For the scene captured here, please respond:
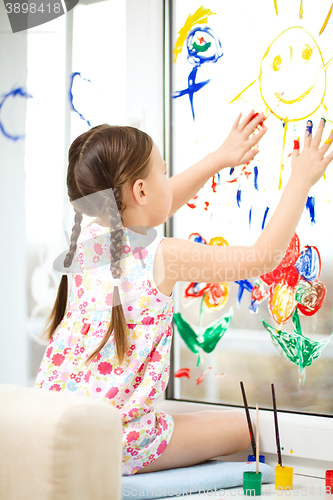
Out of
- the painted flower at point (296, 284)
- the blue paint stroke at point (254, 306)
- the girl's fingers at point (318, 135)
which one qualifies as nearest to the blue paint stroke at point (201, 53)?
the girl's fingers at point (318, 135)

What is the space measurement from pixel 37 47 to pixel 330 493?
4.27 feet

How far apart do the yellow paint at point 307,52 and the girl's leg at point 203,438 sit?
833 mm

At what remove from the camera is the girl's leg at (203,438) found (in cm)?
99

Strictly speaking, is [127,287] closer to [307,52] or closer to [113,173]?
[113,173]

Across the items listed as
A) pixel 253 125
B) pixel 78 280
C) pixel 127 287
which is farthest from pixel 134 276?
pixel 253 125

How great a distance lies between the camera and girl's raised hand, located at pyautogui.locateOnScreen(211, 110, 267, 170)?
114cm

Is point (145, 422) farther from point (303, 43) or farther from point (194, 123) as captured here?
point (303, 43)

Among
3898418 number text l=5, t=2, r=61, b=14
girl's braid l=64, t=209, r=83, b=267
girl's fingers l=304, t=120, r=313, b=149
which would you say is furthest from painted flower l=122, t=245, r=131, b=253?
3898418 number text l=5, t=2, r=61, b=14

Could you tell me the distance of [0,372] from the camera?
133cm

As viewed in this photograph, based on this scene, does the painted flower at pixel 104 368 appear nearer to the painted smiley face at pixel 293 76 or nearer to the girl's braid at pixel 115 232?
the girl's braid at pixel 115 232

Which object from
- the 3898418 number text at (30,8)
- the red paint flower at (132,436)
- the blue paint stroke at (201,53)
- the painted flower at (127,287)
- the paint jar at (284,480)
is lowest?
the paint jar at (284,480)

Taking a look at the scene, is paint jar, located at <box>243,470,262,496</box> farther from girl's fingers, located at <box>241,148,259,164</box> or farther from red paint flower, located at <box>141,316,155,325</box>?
girl's fingers, located at <box>241,148,259,164</box>

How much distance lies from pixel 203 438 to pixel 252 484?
0.16 meters

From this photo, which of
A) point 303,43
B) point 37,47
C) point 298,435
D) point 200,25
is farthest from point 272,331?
point 37,47
